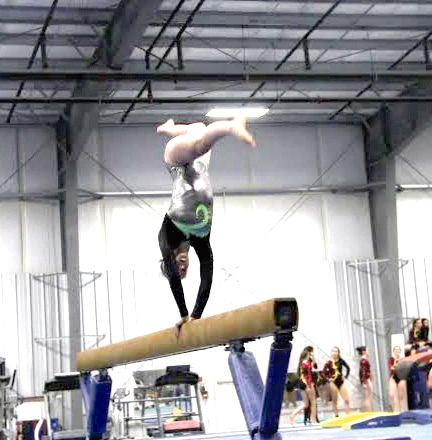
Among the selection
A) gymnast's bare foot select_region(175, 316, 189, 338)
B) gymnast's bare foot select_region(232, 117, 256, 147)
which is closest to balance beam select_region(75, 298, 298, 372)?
gymnast's bare foot select_region(175, 316, 189, 338)

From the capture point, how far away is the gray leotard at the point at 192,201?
5.97 metres

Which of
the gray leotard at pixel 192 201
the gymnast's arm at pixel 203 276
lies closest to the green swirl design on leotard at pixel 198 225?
the gray leotard at pixel 192 201

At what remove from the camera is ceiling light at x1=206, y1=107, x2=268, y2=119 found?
19.2 metres

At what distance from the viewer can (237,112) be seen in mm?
19594

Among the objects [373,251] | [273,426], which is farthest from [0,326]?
[273,426]

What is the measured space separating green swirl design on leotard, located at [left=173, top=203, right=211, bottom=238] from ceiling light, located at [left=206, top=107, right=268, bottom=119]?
43.5 ft

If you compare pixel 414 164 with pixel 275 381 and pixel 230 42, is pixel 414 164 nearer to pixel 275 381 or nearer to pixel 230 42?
pixel 230 42

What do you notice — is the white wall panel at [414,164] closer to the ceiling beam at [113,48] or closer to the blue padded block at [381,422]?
the ceiling beam at [113,48]

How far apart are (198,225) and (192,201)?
0.17 m

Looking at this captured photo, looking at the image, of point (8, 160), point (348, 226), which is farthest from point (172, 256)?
point (348, 226)

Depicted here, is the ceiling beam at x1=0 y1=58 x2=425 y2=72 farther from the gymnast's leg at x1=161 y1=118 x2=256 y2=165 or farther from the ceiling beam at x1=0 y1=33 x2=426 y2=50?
the gymnast's leg at x1=161 y1=118 x2=256 y2=165

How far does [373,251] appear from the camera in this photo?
69.8 feet

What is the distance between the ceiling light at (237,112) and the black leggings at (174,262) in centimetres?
1322

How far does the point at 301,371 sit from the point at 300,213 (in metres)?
4.43
